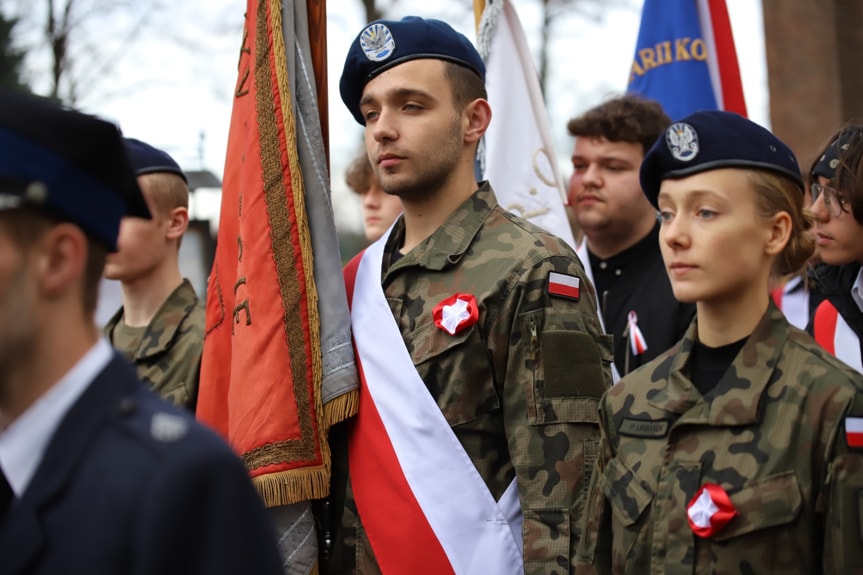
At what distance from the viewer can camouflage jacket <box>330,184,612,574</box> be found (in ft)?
9.00

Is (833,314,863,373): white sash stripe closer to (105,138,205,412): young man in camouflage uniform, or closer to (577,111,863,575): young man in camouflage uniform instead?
(577,111,863,575): young man in camouflage uniform

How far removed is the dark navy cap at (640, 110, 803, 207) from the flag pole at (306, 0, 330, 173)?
1.15 meters

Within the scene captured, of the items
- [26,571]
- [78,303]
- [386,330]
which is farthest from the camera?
[386,330]

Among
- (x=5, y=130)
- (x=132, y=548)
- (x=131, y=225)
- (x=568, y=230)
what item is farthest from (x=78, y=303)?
(x=568, y=230)

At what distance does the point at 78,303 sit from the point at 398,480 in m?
1.47

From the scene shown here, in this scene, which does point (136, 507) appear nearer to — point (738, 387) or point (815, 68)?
point (738, 387)

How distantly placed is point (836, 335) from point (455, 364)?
1.63 m

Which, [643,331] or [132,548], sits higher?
[132,548]

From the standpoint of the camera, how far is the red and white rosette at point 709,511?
2.35 m

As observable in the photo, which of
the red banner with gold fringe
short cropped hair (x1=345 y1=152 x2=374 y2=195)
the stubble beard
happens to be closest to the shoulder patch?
the red banner with gold fringe

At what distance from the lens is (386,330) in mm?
3051

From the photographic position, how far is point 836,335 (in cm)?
376

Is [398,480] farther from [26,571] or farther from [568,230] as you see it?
[568,230]

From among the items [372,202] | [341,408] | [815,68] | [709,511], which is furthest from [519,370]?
[815,68]
